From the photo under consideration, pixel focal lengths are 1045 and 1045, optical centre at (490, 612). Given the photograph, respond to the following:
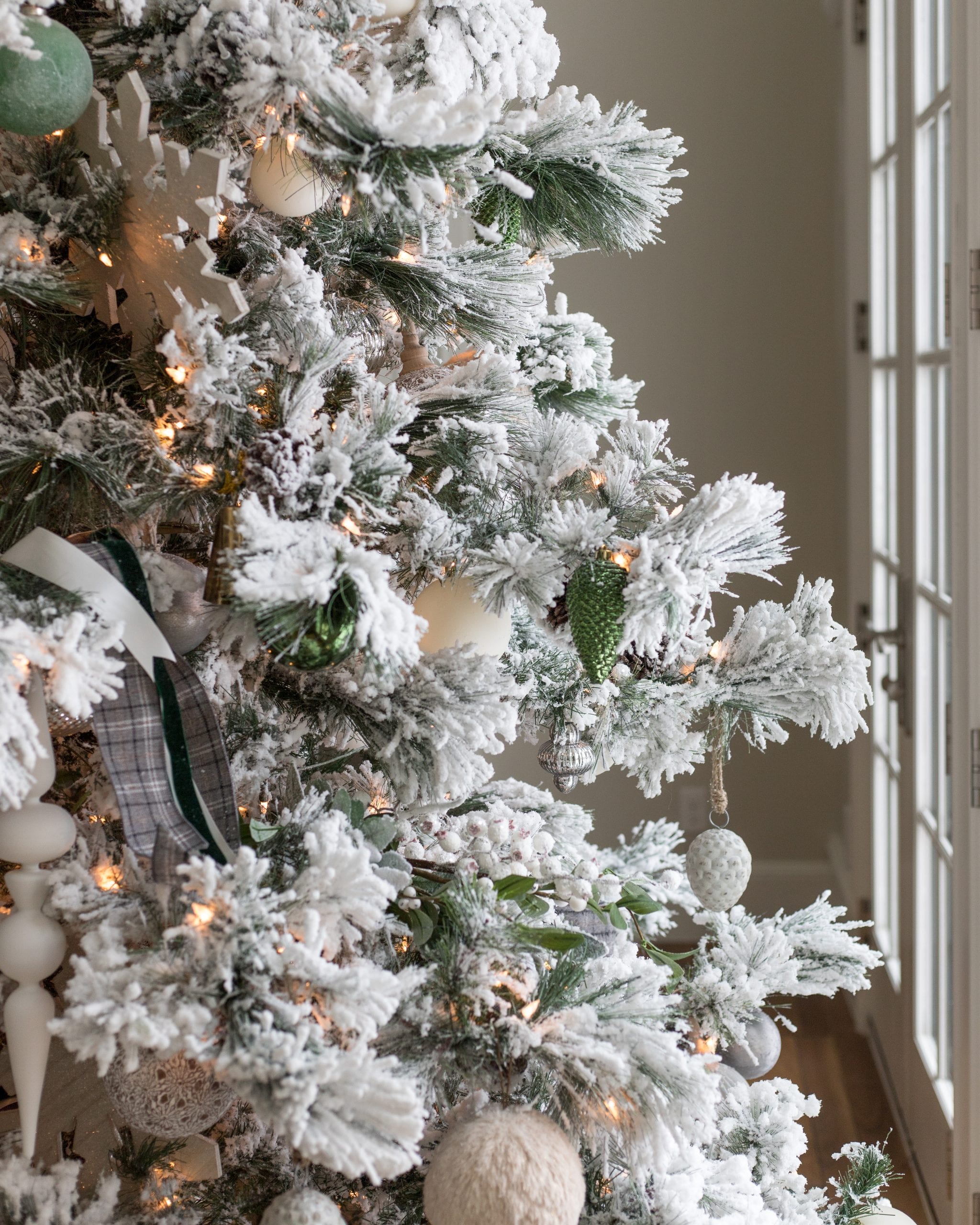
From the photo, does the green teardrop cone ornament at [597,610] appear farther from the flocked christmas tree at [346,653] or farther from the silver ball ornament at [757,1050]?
the silver ball ornament at [757,1050]

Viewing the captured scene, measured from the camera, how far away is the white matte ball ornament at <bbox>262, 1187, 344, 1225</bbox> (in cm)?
55

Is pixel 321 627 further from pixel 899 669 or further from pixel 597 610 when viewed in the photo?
pixel 899 669

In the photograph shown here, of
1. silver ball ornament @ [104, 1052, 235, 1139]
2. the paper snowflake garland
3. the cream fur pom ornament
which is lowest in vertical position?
the cream fur pom ornament

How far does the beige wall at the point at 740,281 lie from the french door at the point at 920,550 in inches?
5.0

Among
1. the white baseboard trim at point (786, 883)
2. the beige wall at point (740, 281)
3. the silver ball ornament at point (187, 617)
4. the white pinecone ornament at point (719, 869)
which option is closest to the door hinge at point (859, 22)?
the beige wall at point (740, 281)

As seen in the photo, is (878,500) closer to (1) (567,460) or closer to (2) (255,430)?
(1) (567,460)

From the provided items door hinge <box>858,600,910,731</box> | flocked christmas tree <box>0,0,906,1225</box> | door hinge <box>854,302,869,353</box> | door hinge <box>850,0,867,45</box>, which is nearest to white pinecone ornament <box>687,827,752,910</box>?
flocked christmas tree <box>0,0,906,1225</box>

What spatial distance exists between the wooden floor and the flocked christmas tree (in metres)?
1.07

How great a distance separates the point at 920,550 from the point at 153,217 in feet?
4.46

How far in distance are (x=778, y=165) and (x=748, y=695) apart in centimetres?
181

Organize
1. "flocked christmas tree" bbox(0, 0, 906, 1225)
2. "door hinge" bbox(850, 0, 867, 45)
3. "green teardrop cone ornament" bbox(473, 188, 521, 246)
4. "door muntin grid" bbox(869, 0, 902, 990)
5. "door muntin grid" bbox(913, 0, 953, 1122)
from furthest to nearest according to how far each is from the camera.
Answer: "door hinge" bbox(850, 0, 867, 45) < "door muntin grid" bbox(869, 0, 902, 990) < "door muntin grid" bbox(913, 0, 953, 1122) < "green teardrop cone ornament" bbox(473, 188, 521, 246) < "flocked christmas tree" bbox(0, 0, 906, 1225)

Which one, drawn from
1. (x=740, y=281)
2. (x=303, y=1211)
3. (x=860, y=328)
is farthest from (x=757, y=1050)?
(x=740, y=281)

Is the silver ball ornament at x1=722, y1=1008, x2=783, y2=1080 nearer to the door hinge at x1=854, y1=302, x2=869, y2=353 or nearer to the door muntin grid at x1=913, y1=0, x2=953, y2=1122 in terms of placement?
the door muntin grid at x1=913, y1=0, x2=953, y2=1122

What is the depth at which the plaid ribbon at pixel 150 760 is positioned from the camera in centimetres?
54
